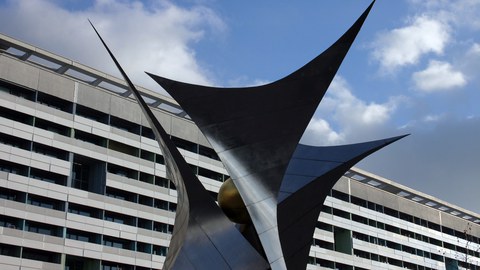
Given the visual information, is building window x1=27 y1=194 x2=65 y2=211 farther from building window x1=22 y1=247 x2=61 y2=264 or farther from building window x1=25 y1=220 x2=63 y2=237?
building window x1=22 y1=247 x2=61 y2=264

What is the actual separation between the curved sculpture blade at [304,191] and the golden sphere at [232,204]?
82cm

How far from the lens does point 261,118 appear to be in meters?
17.0

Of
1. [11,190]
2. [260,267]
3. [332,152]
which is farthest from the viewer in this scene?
[11,190]

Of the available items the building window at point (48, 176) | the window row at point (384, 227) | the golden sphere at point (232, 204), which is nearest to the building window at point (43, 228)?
the building window at point (48, 176)

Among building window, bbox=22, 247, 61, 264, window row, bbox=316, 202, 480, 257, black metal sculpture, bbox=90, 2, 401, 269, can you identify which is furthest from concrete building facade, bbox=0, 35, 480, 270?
black metal sculpture, bbox=90, 2, 401, 269

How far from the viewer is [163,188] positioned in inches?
2101

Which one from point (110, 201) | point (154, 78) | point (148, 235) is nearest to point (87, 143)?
point (110, 201)

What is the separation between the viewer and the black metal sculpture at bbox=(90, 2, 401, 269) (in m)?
16.0

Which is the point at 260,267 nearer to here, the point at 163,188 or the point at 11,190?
the point at 11,190

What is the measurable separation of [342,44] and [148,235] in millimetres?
36480

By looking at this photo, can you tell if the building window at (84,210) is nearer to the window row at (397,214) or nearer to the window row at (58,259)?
the window row at (58,259)

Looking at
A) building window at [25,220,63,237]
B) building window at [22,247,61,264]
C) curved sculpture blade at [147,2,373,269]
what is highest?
building window at [25,220,63,237]

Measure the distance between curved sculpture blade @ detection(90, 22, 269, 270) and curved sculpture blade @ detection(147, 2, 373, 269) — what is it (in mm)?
683

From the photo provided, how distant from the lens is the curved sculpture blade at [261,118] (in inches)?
647
